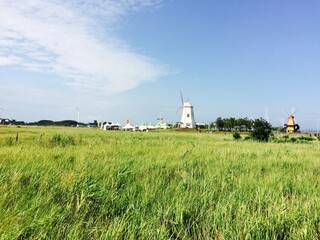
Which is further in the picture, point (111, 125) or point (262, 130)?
point (111, 125)

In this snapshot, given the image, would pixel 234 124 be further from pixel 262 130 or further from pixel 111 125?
pixel 262 130

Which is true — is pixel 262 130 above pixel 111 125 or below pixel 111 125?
below

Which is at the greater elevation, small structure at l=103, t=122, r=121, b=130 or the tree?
small structure at l=103, t=122, r=121, b=130

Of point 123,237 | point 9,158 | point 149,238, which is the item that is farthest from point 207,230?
point 9,158

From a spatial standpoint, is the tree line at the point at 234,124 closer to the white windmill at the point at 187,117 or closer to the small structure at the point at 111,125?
the white windmill at the point at 187,117

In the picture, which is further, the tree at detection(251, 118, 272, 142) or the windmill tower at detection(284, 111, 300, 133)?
the windmill tower at detection(284, 111, 300, 133)

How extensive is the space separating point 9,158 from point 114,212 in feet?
15.5

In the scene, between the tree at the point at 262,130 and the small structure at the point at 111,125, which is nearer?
the tree at the point at 262,130

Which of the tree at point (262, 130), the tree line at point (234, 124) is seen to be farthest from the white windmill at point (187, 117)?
the tree at point (262, 130)

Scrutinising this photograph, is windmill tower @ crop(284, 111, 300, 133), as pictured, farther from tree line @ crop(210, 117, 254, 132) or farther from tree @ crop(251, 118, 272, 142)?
tree @ crop(251, 118, 272, 142)

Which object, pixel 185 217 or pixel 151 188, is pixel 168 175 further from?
pixel 185 217

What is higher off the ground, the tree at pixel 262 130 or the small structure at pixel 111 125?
the small structure at pixel 111 125

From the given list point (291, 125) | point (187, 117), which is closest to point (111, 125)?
point (187, 117)

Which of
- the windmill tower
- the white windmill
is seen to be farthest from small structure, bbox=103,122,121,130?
the windmill tower
